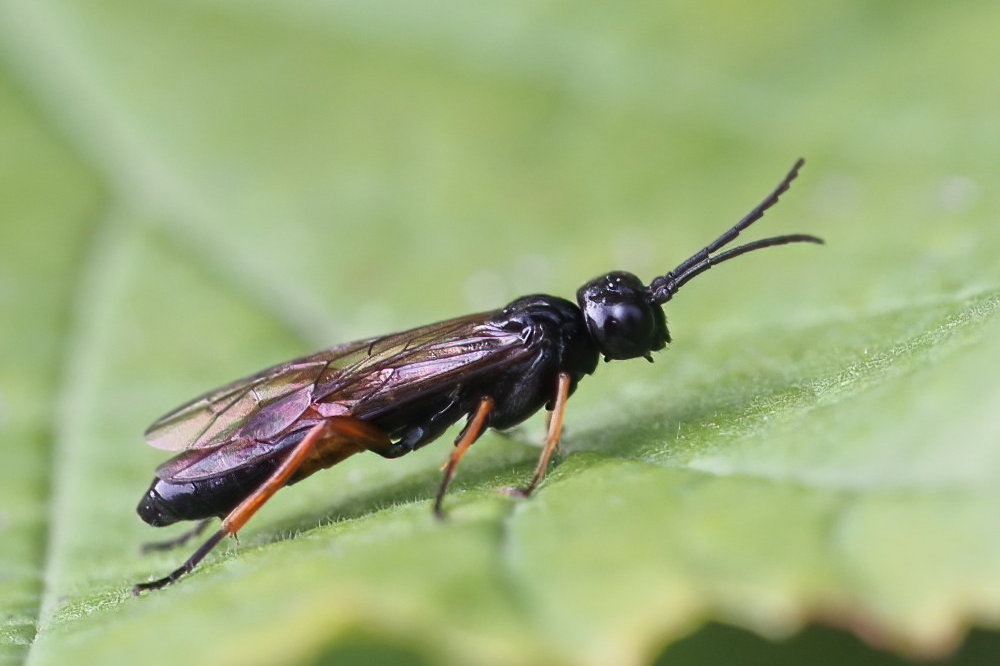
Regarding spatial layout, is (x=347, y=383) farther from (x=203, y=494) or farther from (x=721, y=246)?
(x=721, y=246)

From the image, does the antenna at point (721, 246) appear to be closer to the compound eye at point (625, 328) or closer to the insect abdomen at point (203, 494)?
the compound eye at point (625, 328)

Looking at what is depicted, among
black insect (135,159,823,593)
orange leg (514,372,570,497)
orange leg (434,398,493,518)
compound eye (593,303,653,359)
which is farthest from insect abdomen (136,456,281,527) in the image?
compound eye (593,303,653,359)

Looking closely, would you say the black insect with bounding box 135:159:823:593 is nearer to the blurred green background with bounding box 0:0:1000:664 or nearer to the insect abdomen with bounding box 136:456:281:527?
the insect abdomen with bounding box 136:456:281:527

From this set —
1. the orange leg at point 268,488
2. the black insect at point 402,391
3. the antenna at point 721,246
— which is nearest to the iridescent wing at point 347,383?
the black insect at point 402,391

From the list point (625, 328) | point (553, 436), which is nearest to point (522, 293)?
point (625, 328)

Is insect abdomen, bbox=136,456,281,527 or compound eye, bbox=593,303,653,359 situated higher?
compound eye, bbox=593,303,653,359

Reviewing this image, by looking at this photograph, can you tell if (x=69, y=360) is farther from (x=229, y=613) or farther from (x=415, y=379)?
(x=229, y=613)

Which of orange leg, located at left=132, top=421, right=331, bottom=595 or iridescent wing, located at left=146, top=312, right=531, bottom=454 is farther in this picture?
iridescent wing, located at left=146, top=312, right=531, bottom=454
